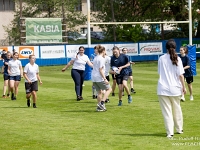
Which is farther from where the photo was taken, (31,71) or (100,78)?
(31,71)

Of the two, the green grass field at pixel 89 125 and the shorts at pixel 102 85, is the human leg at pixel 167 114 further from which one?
the shorts at pixel 102 85

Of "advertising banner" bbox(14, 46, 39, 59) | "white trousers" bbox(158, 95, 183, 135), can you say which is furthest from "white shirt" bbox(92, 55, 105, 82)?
"advertising banner" bbox(14, 46, 39, 59)

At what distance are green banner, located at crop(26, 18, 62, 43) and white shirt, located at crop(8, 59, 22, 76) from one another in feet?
76.8

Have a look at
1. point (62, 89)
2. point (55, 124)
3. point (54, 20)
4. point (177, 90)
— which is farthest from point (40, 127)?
point (54, 20)

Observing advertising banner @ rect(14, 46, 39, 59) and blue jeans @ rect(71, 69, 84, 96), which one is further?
advertising banner @ rect(14, 46, 39, 59)

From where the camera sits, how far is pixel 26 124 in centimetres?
1483

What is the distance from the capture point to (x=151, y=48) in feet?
159

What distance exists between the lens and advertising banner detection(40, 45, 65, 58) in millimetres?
45531

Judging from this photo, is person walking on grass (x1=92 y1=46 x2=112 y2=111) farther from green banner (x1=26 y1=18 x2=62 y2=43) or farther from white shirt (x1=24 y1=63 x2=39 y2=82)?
green banner (x1=26 y1=18 x2=62 y2=43)

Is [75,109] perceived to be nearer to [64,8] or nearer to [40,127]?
[40,127]

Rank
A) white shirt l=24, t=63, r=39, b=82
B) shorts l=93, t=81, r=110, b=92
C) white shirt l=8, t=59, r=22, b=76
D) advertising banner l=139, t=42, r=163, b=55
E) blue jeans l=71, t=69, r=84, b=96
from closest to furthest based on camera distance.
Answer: shorts l=93, t=81, r=110, b=92, white shirt l=24, t=63, r=39, b=82, blue jeans l=71, t=69, r=84, b=96, white shirt l=8, t=59, r=22, b=76, advertising banner l=139, t=42, r=163, b=55

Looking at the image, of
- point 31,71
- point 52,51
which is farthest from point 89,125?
point 52,51

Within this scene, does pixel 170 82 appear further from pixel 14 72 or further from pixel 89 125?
pixel 14 72

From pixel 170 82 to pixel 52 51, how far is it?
3426cm
